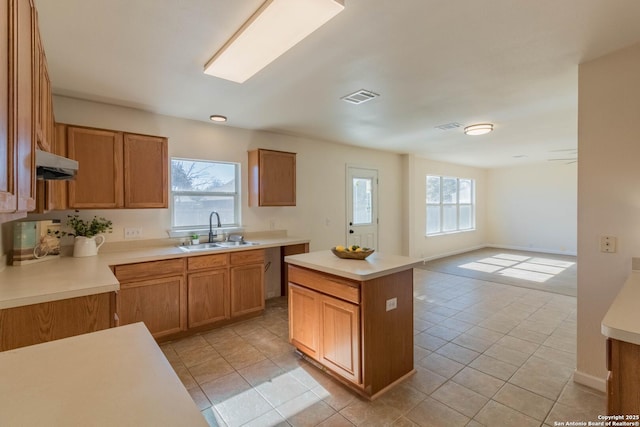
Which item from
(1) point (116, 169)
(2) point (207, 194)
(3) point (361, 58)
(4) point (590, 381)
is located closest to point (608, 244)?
(4) point (590, 381)

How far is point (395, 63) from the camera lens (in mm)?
2268

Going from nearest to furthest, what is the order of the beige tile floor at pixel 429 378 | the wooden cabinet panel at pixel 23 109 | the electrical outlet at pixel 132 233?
1. the wooden cabinet panel at pixel 23 109
2. the beige tile floor at pixel 429 378
3. the electrical outlet at pixel 132 233

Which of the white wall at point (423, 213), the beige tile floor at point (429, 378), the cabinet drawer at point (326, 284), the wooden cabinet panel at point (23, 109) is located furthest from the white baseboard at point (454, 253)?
the wooden cabinet panel at point (23, 109)

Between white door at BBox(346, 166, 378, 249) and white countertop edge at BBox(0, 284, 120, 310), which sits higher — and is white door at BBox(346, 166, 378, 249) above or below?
above

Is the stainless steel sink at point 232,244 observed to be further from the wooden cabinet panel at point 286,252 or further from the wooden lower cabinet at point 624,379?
the wooden lower cabinet at point 624,379

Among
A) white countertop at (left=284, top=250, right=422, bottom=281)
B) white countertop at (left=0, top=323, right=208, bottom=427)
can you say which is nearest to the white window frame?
white countertop at (left=284, top=250, right=422, bottom=281)

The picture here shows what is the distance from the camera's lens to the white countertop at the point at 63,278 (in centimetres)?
168

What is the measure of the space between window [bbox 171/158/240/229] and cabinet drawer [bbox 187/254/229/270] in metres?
0.70

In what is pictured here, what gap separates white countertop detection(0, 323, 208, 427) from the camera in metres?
0.72

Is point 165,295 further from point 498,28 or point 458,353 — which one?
point 498,28

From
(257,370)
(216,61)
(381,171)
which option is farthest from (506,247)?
(216,61)

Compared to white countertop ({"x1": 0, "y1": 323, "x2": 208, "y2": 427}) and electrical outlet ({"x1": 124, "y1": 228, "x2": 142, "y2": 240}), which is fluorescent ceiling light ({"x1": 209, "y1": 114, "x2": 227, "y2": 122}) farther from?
white countertop ({"x1": 0, "y1": 323, "x2": 208, "y2": 427})

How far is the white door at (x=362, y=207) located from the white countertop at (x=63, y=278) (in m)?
3.29

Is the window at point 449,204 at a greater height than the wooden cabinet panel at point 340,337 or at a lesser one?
greater
